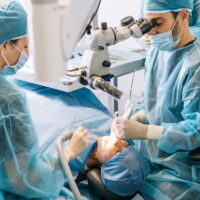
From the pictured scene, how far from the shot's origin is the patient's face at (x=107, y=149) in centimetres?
125

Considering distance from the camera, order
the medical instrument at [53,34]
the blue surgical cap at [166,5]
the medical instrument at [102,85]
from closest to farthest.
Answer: the medical instrument at [53,34]
the medical instrument at [102,85]
the blue surgical cap at [166,5]

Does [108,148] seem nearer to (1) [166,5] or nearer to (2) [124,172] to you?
(2) [124,172]

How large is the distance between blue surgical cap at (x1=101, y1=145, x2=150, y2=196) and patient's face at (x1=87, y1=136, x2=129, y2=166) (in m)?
0.10

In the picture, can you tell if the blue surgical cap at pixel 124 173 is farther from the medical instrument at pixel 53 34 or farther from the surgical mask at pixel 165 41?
the medical instrument at pixel 53 34

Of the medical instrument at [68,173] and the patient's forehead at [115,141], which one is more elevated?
the medical instrument at [68,173]

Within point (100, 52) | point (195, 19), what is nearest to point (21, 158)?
point (100, 52)

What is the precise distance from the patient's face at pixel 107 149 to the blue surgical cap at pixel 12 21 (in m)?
0.56

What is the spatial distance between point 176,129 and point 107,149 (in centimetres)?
29

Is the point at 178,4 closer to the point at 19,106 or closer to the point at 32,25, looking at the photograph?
the point at 19,106

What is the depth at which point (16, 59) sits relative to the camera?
3.36 feet

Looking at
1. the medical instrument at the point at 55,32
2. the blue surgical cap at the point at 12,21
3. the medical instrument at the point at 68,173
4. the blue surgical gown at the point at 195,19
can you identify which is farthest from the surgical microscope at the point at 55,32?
the blue surgical gown at the point at 195,19

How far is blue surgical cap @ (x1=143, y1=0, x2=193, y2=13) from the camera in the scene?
1.20 metres

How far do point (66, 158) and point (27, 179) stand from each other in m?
0.16

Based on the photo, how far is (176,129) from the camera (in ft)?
3.86
